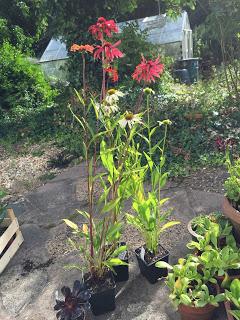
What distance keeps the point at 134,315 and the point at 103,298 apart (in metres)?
0.25

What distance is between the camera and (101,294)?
236 centimetres

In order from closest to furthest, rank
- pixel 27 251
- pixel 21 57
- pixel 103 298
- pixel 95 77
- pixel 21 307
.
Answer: pixel 103 298
pixel 21 307
pixel 27 251
pixel 95 77
pixel 21 57

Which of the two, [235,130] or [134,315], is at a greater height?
[235,130]

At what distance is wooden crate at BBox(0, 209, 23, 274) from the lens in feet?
9.92

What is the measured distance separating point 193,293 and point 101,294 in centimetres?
62

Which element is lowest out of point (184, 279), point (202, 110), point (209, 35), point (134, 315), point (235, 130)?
point (134, 315)

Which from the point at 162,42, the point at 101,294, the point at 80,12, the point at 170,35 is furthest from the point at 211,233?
the point at 170,35

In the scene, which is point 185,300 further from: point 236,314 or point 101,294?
point 101,294

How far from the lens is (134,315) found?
7.80 feet

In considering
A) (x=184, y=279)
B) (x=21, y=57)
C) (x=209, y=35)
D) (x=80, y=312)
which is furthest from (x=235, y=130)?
(x=209, y=35)

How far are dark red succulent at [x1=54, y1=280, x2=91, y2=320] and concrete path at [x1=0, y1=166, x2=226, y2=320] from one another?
271mm

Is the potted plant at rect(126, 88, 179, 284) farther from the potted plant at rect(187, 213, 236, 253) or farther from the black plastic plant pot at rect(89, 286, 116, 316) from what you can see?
the black plastic plant pot at rect(89, 286, 116, 316)

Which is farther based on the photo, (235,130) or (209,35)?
(209,35)

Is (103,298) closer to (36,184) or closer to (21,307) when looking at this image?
(21,307)
